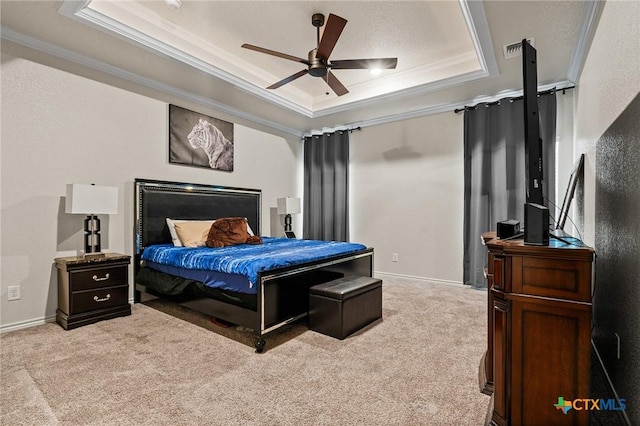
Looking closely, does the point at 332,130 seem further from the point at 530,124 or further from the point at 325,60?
the point at 530,124

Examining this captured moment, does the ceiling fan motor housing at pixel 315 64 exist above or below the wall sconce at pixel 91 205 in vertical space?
above

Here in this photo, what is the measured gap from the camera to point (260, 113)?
5.04 m

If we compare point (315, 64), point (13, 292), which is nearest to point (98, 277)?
point (13, 292)

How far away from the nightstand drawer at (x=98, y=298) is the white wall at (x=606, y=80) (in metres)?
4.07

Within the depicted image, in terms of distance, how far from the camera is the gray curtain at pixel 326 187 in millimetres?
5578

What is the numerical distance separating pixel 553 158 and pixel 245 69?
13.0 ft

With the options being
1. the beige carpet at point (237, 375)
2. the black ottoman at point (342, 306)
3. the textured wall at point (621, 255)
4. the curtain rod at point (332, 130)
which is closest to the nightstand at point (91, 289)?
the beige carpet at point (237, 375)

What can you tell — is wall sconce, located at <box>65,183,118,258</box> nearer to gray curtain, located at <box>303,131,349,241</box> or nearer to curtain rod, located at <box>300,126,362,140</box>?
gray curtain, located at <box>303,131,349,241</box>

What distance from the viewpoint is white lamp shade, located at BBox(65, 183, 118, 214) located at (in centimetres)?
285

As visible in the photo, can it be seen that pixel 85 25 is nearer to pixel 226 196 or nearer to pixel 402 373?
pixel 226 196

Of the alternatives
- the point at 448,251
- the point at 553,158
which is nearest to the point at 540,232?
the point at 553,158

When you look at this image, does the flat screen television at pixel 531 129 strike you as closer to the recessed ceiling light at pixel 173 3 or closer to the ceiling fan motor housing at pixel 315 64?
the ceiling fan motor housing at pixel 315 64

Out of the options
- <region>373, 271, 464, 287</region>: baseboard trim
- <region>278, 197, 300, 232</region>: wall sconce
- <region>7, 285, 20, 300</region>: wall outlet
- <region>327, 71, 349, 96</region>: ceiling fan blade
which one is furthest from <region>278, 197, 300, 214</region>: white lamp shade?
<region>7, 285, 20, 300</region>: wall outlet

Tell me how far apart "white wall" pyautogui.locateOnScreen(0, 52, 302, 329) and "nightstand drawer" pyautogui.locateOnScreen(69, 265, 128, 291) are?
0.41 m
